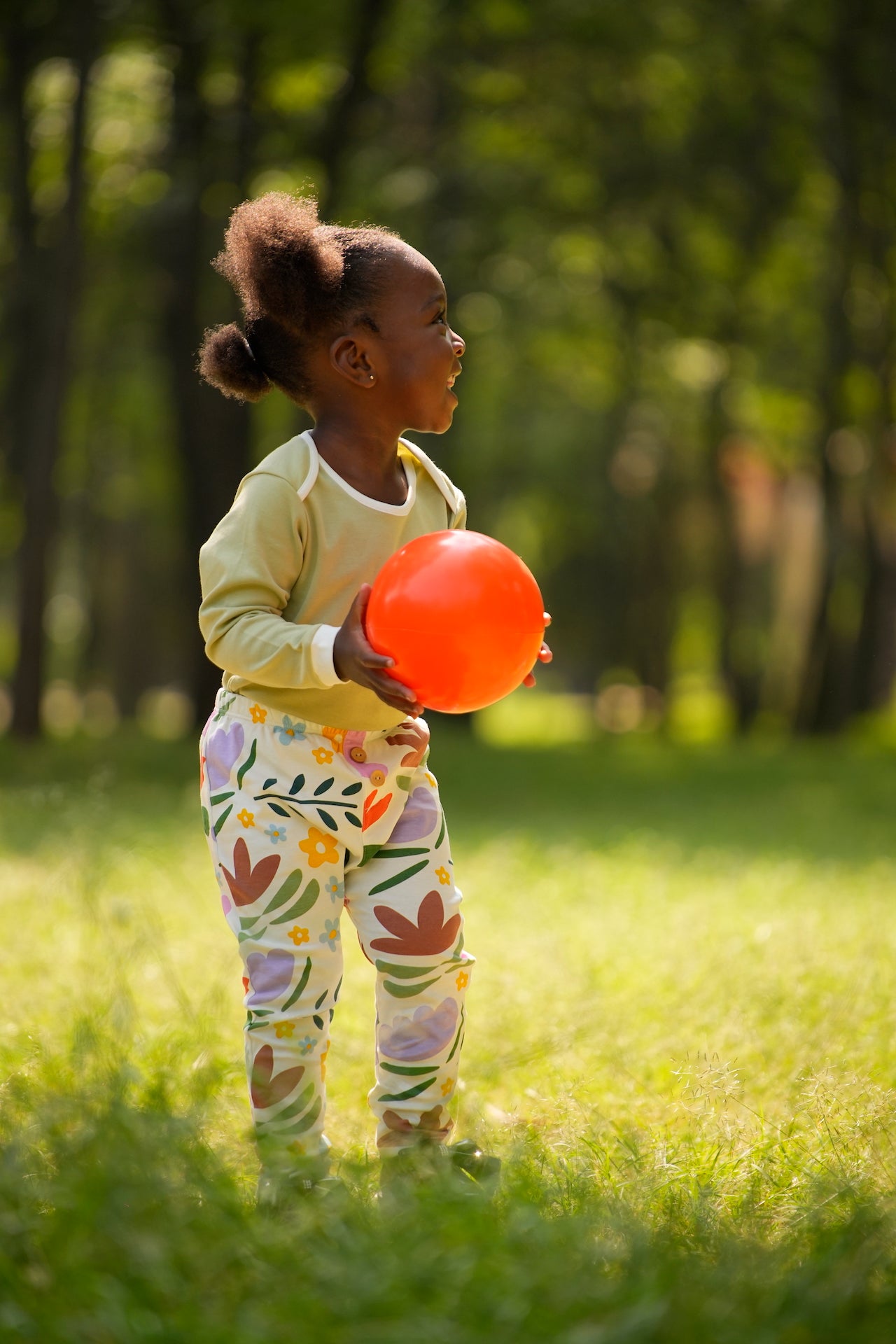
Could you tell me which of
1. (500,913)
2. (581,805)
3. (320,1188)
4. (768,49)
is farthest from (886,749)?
(320,1188)

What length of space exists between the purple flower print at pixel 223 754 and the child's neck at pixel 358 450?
21.3 inches

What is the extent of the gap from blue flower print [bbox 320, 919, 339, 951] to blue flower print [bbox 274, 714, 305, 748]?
35 cm

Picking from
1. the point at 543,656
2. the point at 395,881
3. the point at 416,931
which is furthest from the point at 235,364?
the point at 416,931

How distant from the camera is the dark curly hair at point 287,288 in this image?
116 inches

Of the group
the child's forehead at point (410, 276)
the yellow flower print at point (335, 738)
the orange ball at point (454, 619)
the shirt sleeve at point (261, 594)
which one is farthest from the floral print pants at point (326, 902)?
the child's forehead at point (410, 276)

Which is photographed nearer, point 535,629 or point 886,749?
point 535,629

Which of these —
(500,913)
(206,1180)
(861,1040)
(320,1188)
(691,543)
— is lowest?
(691,543)

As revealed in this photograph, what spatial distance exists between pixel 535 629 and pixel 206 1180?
1185mm

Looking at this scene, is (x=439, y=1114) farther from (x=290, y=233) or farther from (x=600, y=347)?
(x=600, y=347)

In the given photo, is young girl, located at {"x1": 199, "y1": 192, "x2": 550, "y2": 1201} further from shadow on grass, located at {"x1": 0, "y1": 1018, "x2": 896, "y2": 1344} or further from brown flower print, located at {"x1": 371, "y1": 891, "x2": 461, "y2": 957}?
shadow on grass, located at {"x1": 0, "y1": 1018, "x2": 896, "y2": 1344}

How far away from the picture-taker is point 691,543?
→ 27.1 metres

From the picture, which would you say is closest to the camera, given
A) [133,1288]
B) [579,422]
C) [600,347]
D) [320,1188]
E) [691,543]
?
[133,1288]

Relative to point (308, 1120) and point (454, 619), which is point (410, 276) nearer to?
point (454, 619)

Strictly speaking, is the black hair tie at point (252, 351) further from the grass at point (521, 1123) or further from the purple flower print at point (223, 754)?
→ the grass at point (521, 1123)
